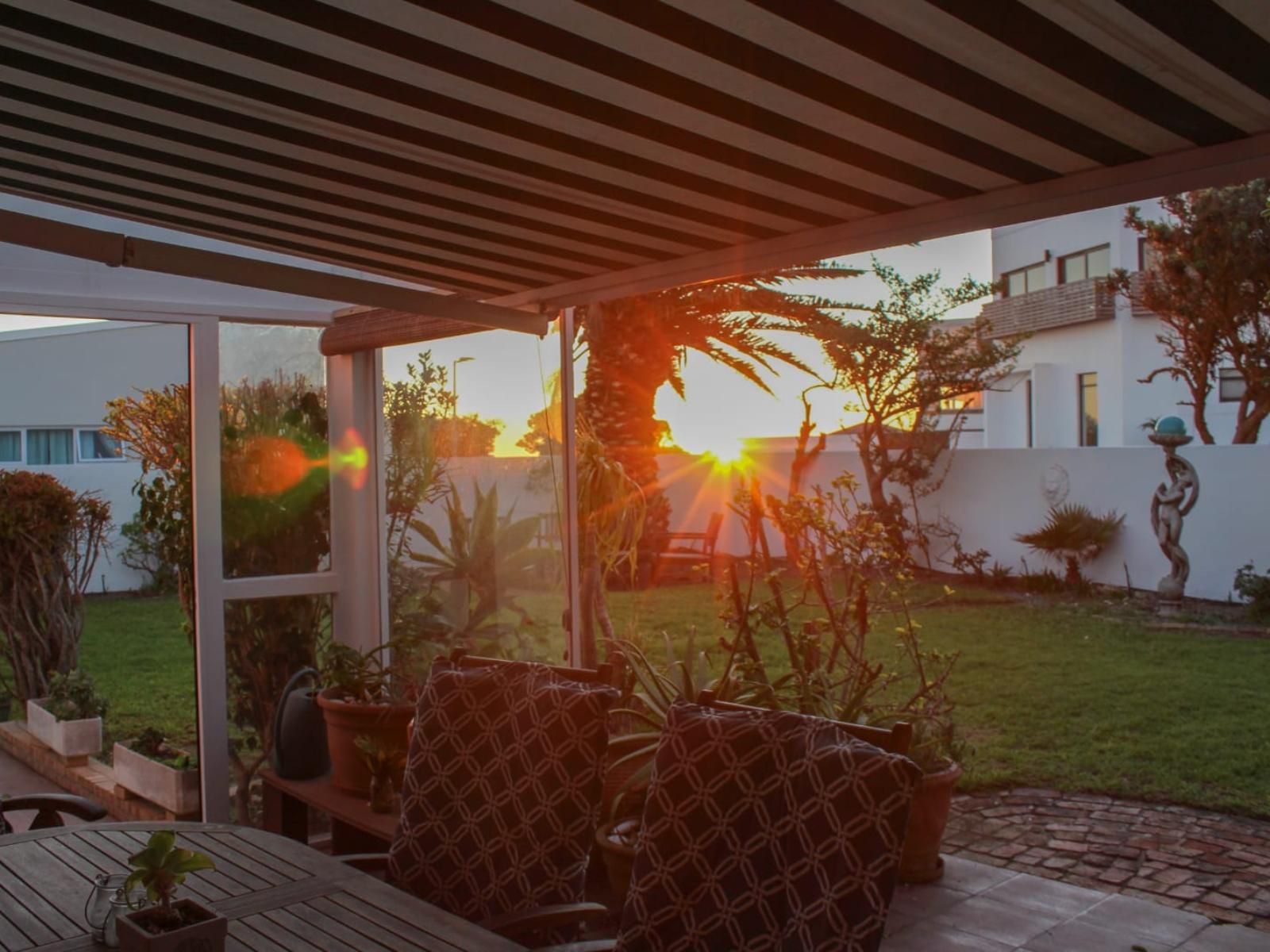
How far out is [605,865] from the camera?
4.10m

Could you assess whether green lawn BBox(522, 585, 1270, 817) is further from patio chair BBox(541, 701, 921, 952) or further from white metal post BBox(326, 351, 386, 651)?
patio chair BBox(541, 701, 921, 952)

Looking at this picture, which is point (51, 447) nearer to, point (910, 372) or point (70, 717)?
point (70, 717)

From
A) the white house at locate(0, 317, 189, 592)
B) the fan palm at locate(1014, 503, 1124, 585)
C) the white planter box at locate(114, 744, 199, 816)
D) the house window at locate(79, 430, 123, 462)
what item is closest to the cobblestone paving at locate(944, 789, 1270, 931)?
the white planter box at locate(114, 744, 199, 816)

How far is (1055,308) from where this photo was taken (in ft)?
60.2

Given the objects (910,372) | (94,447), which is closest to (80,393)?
(94,447)

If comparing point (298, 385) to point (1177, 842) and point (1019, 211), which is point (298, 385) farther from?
point (1177, 842)

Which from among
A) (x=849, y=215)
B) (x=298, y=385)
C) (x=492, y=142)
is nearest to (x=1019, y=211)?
(x=849, y=215)

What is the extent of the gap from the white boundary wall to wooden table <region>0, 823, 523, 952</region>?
9352 millimetres

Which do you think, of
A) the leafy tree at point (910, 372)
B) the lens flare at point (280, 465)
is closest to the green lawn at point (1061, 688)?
the lens flare at point (280, 465)

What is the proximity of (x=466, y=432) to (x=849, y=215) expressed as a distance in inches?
94.5

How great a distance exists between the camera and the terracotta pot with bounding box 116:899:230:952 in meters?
1.92

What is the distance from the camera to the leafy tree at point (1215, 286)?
12.2 meters

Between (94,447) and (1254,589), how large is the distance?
14.5 metres

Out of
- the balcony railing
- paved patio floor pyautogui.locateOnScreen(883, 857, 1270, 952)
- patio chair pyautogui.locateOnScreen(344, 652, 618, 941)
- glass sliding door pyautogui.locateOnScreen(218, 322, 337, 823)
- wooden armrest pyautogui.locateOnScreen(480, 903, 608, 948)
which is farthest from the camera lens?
the balcony railing
